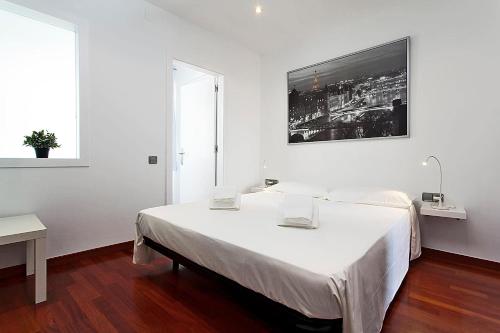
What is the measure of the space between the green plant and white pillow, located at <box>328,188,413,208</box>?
2946 millimetres

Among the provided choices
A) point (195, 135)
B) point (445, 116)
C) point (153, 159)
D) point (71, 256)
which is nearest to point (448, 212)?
point (445, 116)

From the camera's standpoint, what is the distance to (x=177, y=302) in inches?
Answer: 69.0

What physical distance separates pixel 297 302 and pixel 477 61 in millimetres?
A: 2895

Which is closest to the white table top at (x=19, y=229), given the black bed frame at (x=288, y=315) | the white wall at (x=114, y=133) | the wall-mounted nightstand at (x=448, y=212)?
the white wall at (x=114, y=133)

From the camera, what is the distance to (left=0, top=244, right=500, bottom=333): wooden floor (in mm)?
1509

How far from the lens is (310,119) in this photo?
3.67 metres

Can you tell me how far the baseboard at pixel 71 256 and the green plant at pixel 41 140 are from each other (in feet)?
3.52

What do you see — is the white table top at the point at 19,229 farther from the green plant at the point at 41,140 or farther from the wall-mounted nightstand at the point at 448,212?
the wall-mounted nightstand at the point at 448,212

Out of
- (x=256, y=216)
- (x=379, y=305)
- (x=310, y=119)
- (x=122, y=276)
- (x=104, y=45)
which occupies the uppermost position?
(x=104, y=45)

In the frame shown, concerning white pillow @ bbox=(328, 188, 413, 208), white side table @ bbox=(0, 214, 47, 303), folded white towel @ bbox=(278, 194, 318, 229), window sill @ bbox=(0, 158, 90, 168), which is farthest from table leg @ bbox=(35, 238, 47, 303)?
white pillow @ bbox=(328, 188, 413, 208)

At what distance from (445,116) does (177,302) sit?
10.1ft

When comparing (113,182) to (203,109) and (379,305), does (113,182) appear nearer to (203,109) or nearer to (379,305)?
(203,109)

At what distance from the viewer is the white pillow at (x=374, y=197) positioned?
250cm

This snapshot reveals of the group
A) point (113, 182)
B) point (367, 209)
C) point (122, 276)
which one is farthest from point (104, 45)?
point (367, 209)
